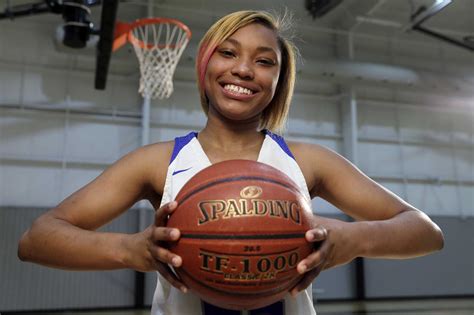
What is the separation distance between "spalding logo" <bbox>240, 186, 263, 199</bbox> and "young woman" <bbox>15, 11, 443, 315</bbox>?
5.7 inches

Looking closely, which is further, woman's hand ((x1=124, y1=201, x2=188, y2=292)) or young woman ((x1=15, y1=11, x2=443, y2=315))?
young woman ((x1=15, y1=11, x2=443, y2=315))

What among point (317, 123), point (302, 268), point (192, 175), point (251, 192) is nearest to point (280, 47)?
point (192, 175)

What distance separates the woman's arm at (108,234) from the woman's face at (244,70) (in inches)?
9.2

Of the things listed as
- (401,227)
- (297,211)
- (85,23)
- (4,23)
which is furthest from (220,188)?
(4,23)

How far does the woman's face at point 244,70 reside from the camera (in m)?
1.22

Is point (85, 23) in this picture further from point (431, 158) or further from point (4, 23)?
point (431, 158)

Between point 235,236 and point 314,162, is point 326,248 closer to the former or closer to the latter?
point 235,236

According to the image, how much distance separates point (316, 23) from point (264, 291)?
25.8 ft

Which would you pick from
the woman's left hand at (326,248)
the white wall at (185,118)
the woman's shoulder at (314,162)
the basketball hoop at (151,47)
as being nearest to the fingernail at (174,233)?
the woman's left hand at (326,248)

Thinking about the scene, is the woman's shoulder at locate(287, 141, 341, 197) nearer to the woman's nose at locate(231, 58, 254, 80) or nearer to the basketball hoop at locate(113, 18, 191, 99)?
the woman's nose at locate(231, 58, 254, 80)

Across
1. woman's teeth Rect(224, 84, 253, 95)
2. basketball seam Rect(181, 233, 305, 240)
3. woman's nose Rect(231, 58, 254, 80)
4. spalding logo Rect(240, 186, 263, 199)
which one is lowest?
basketball seam Rect(181, 233, 305, 240)

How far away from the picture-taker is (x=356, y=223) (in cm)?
102

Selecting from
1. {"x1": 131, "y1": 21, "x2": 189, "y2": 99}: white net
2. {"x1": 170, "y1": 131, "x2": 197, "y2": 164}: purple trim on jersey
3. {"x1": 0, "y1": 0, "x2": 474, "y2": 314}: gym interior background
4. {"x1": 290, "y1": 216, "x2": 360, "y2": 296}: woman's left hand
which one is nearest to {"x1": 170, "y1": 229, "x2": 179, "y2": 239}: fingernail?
{"x1": 290, "y1": 216, "x2": 360, "y2": 296}: woman's left hand

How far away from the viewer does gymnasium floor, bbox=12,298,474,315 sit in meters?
5.85
